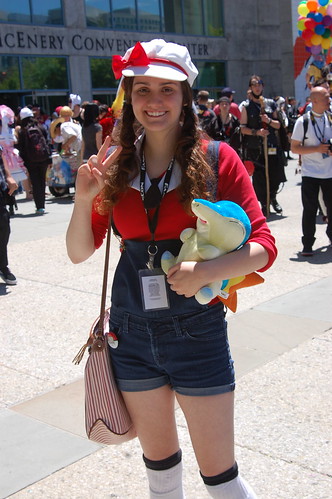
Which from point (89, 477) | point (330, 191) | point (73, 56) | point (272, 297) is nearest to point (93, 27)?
point (73, 56)

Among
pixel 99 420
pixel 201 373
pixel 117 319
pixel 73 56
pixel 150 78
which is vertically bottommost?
pixel 99 420

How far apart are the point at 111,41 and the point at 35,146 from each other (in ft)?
41.5

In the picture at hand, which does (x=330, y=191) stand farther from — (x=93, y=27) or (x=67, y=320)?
(x=93, y=27)

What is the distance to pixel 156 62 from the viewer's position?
2.16m

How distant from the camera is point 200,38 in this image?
26391 millimetres

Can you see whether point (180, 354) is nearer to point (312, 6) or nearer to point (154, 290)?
point (154, 290)

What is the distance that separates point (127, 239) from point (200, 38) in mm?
25767

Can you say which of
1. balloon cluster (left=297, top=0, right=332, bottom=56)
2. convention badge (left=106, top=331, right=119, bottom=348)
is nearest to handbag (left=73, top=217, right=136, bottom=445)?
convention badge (left=106, top=331, right=119, bottom=348)

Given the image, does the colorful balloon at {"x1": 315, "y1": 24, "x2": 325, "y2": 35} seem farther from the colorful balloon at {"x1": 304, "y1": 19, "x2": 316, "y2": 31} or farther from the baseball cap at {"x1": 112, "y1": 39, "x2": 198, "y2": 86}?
the baseball cap at {"x1": 112, "y1": 39, "x2": 198, "y2": 86}

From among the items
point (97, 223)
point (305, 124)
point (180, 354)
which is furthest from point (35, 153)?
point (180, 354)

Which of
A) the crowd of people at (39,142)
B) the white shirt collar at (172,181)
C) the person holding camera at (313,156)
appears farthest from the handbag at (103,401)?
the crowd of people at (39,142)

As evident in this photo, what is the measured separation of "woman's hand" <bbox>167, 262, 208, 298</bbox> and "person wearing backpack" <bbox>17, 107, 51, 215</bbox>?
390 inches

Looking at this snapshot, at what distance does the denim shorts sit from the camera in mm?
2098

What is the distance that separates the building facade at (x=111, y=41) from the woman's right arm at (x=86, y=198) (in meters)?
19.3
